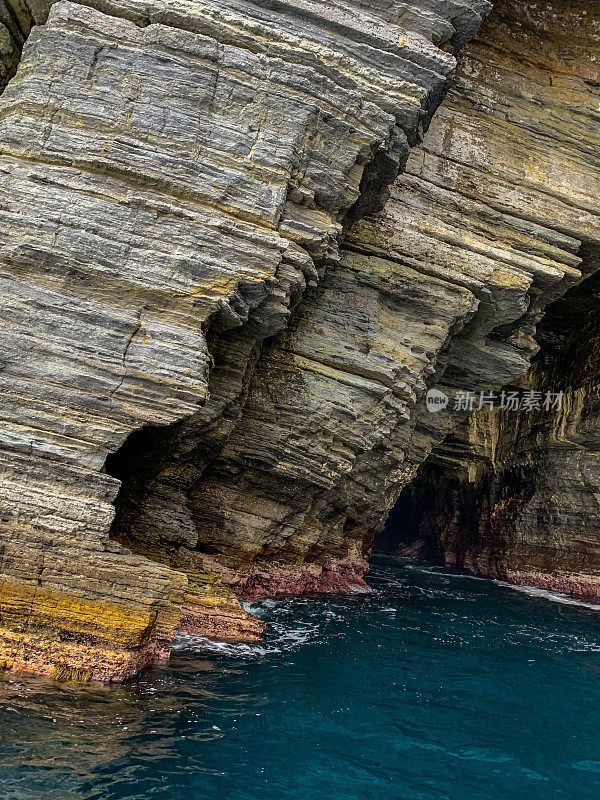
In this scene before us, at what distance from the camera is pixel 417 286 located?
20250 millimetres

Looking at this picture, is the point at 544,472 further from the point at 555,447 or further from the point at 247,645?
the point at 247,645

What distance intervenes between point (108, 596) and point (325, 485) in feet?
32.8

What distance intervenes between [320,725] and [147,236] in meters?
10.6

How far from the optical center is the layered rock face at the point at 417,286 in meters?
19.8

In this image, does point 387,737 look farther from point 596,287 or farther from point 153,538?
point 596,287

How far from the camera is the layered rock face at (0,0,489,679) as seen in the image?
12.1 m

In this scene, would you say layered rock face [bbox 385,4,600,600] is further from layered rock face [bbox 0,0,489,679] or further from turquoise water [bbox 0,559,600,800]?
turquoise water [bbox 0,559,600,800]

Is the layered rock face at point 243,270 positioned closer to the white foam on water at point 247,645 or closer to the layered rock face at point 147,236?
the layered rock face at point 147,236

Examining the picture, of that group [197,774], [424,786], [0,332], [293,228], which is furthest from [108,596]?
[293,228]

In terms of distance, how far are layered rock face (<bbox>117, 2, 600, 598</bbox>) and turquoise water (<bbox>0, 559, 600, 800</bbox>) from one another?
490 cm

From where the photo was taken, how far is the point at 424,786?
8.92 meters

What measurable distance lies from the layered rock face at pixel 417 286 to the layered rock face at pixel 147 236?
2.74 m

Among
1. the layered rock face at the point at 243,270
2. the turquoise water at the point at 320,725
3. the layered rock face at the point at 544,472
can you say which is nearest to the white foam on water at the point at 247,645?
the turquoise water at the point at 320,725

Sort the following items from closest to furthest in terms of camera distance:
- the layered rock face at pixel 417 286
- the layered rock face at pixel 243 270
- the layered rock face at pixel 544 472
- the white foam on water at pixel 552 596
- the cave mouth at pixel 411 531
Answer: the layered rock face at pixel 243 270, the layered rock face at pixel 417 286, the white foam on water at pixel 552 596, the layered rock face at pixel 544 472, the cave mouth at pixel 411 531
